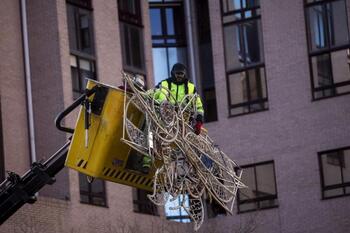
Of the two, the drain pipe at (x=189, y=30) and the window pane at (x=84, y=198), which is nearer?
the window pane at (x=84, y=198)

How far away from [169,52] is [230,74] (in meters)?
3.24

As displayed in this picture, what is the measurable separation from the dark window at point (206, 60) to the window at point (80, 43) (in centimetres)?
748

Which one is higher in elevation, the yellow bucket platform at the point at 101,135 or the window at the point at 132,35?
the window at the point at 132,35

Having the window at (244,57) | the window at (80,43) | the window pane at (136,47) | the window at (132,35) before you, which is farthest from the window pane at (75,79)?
the window at (244,57)

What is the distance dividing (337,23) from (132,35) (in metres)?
8.15

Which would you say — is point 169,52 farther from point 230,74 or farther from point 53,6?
point 53,6

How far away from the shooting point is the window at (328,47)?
44.0 metres

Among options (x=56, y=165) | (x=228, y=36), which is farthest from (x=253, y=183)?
(x=56, y=165)

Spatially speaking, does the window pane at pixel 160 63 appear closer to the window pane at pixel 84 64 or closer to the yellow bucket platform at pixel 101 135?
the window pane at pixel 84 64

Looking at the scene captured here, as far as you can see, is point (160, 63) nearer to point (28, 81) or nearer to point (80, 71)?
point (80, 71)

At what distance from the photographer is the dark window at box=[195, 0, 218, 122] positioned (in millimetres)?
46531

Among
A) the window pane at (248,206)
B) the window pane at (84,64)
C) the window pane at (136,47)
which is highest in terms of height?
the window pane at (136,47)

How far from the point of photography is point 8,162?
3659 cm

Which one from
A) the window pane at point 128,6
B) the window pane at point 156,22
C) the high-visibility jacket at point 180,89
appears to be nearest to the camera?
the high-visibility jacket at point 180,89
